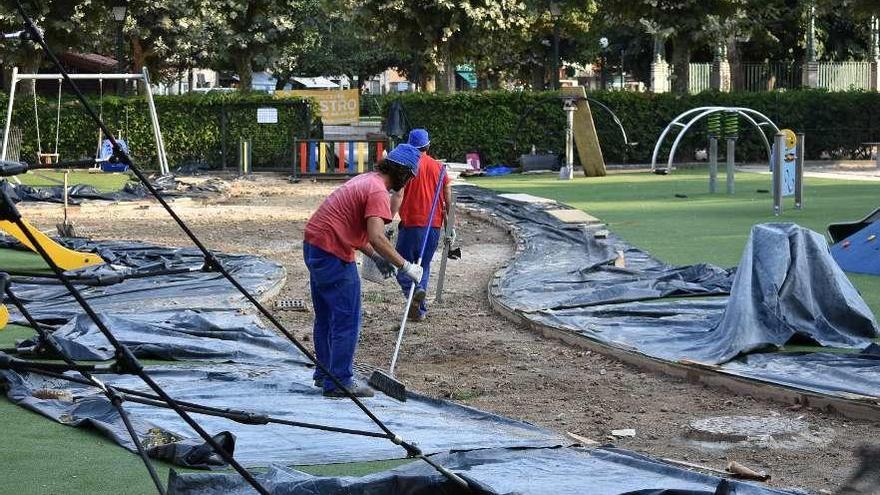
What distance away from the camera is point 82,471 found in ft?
20.0

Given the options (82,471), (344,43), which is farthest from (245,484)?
(344,43)

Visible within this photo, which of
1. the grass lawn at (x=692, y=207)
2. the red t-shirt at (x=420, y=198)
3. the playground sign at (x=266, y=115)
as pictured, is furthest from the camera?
the playground sign at (x=266, y=115)

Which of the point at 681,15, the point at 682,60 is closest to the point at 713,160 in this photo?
the point at 681,15

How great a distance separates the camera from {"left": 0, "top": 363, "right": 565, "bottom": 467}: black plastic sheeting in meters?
6.64

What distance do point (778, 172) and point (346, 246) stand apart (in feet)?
42.2

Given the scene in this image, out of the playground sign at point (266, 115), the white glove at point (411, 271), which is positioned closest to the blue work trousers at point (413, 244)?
the white glove at point (411, 271)

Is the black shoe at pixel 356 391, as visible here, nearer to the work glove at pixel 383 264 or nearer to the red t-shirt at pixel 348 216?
the red t-shirt at pixel 348 216

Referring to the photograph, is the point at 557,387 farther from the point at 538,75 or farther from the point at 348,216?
the point at 538,75

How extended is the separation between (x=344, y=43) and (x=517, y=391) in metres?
61.5

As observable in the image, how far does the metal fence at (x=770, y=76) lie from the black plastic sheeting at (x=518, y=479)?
4711cm

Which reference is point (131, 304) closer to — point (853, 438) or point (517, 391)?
point (517, 391)

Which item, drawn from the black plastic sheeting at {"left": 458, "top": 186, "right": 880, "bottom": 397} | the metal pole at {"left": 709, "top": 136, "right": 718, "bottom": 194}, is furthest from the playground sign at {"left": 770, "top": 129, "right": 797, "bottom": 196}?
the black plastic sheeting at {"left": 458, "top": 186, "right": 880, "bottom": 397}

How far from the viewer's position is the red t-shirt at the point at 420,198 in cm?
1177

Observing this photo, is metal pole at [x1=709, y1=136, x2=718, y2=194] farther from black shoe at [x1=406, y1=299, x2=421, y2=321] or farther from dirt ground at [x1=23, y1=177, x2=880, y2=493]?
black shoe at [x1=406, y1=299, x2=421, y2=321]
